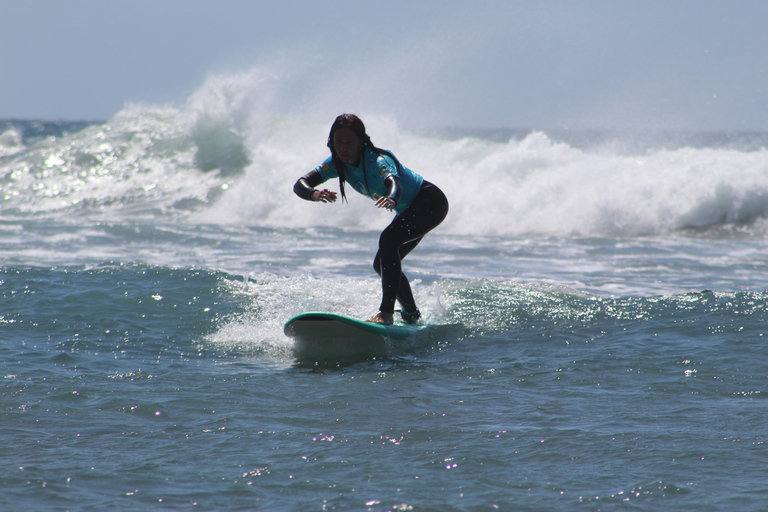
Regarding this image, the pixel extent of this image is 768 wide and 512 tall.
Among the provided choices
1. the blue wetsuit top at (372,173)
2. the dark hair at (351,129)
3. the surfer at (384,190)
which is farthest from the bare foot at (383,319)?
the dark hair at (351,129)

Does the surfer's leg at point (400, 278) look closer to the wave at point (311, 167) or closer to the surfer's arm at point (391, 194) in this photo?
the surfer's arm at point (391, 194)

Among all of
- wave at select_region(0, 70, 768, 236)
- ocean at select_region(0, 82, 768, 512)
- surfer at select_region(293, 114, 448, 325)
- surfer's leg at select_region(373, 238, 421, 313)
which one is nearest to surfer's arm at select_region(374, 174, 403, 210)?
surfer at select_region(293, 114, 448, 325)

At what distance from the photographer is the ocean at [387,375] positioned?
9.48 feet

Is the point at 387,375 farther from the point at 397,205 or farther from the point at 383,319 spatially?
the point at 397,205

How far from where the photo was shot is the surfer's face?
484 cm

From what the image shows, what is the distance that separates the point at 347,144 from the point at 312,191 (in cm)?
41

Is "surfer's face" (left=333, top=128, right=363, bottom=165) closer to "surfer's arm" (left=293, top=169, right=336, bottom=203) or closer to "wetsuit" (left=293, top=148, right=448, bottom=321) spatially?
"wetsuit" (left=293, top=148, right=448, bottom=321)

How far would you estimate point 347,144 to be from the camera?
16.0ft

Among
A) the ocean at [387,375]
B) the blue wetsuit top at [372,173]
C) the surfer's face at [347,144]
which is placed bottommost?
the ocean at [387,375]

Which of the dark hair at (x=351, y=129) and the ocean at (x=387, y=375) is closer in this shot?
the ocean at (x=387, y=375)

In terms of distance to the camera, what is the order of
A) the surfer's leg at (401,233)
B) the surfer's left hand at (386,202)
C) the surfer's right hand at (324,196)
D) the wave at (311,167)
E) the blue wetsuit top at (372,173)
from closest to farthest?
the surfer's left hand at (386,202), the surfer's right hand at (324,196), the blue wetsuit top at (372,173), the surfer's leg at (401,233), the wave at (311,167)

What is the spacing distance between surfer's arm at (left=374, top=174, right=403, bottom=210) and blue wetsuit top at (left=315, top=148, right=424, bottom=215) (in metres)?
0.05

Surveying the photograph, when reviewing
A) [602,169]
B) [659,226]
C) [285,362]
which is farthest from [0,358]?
[602,169]

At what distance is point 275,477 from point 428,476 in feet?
2.08
